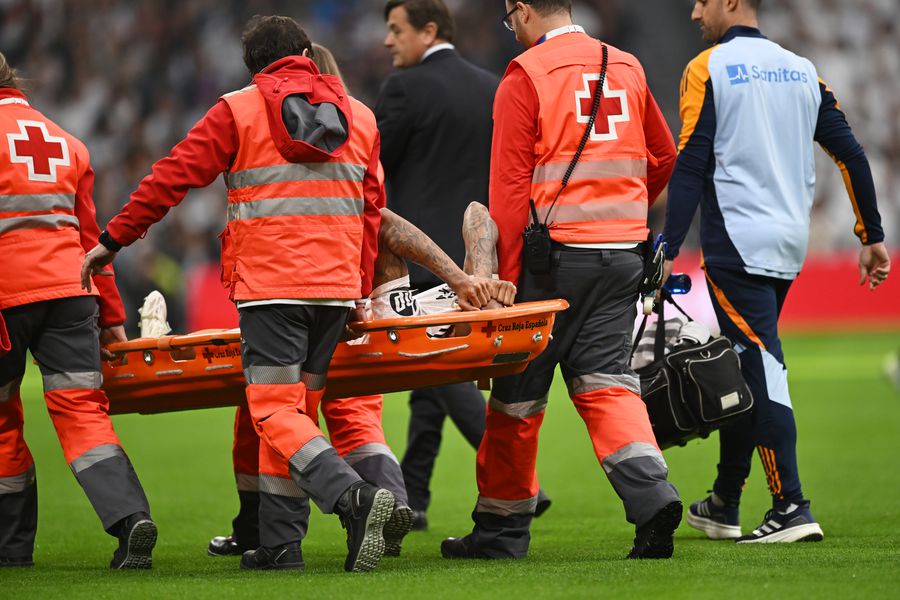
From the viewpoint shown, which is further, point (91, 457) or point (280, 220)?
point (91, 457)

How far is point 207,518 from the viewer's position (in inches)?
275

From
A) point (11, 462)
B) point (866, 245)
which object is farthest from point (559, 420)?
point (11, 462)

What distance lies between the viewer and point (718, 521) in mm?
5945

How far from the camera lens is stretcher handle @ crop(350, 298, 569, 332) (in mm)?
4977

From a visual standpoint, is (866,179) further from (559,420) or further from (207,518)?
(559,420)

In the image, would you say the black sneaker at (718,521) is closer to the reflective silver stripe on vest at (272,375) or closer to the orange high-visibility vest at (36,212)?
the reflective silver stripe on vest at (272,375)

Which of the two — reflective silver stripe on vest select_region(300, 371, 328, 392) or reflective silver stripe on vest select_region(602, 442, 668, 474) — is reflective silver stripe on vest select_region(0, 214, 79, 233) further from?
reflective silver stripe on vest select_region(602, 442, 668, 474)

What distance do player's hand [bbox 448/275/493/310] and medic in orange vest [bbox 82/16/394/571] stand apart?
429 millimetres

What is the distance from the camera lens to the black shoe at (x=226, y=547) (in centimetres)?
577

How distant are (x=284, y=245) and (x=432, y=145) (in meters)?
1.99

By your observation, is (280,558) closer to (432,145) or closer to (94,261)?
(94,261)

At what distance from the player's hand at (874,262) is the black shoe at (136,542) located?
3210mm

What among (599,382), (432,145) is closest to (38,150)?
(432,145)

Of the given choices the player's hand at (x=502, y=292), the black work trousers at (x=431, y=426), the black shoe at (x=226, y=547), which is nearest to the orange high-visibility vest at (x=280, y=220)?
the player's hand at (x=502, y=292)
